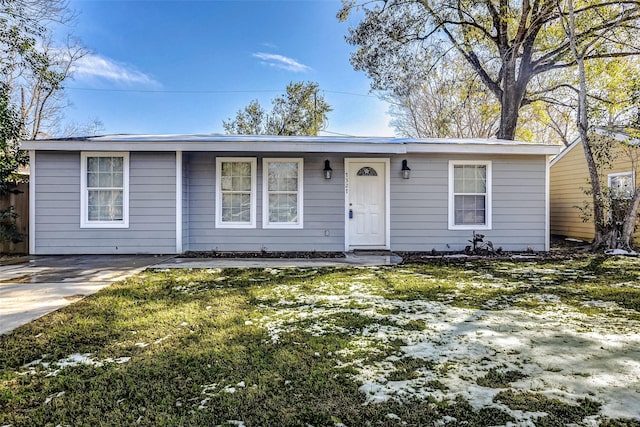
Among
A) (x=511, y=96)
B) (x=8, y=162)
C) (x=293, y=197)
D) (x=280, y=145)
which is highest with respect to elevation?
(x=511, y=96)

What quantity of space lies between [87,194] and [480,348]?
766 centimetres

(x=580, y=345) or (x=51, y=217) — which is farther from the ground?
(x=51, y=217)

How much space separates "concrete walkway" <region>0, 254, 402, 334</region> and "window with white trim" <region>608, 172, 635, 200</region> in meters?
5.51

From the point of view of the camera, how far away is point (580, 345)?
9.04ft

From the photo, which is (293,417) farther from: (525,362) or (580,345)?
(580,345)

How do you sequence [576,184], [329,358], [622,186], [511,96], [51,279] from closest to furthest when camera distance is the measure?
[329,358] → [51,279] → [622,186] → [576,184] → [511,96]

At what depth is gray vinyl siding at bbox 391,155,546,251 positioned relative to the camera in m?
7.89

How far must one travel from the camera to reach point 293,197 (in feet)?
25.8

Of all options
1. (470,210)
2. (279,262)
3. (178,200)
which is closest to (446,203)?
(470,210)

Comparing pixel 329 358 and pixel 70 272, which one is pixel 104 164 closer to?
pixel 70 272

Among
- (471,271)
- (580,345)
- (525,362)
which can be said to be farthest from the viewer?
(471,271)

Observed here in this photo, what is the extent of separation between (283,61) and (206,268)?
16.8 m

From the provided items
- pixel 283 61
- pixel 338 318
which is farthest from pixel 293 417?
pixel 283 61

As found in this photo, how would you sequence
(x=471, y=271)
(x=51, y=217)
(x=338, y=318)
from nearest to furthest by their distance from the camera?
1. (x=338, y=318)
2. (x=471, y=271)
3. (x=51, y=217)
